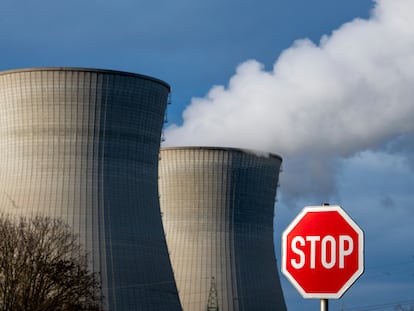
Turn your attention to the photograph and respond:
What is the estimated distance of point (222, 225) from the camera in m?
38.2

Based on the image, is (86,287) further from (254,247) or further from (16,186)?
(254,247)

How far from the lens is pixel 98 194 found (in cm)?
2695

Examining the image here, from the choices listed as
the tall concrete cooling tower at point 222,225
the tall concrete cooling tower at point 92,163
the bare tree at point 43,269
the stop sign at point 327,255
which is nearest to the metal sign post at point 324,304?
the stop sign at point 327,255

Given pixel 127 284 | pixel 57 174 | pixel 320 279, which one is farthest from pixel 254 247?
pixel 320 279

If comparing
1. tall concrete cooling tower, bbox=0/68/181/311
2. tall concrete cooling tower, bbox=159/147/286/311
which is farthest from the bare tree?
tall concrete cooling tower, bbox=159/147/286/311

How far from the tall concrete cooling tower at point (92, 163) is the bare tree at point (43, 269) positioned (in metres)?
0.44

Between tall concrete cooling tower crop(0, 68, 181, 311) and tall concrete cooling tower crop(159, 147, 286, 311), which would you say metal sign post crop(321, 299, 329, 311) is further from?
tall concrete cooling tower crop(159, 147, 286, 311)

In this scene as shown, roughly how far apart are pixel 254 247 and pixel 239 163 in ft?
11.5

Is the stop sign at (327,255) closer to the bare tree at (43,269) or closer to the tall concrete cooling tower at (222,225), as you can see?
the bare tree at (43,269)

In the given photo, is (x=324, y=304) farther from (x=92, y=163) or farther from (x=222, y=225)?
(x=222, y=225)

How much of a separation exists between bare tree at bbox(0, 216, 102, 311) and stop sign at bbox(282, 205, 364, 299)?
22.6 m

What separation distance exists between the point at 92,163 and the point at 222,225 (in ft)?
39.4

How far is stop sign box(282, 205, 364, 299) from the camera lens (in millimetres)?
3436

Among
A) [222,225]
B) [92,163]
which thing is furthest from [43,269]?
[222,225]
